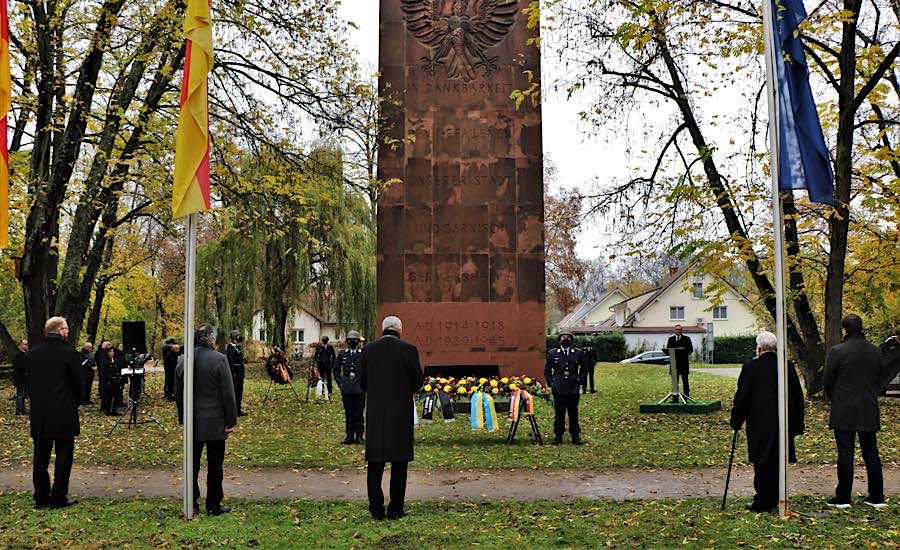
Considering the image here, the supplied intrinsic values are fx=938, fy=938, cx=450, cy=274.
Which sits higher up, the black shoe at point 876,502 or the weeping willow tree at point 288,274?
the weeping willow tree at point 288,274

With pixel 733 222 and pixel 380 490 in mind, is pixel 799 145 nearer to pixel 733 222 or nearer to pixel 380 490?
pixel 380 490

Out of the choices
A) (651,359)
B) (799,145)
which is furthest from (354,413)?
(651,359)

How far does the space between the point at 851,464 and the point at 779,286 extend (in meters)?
1.93

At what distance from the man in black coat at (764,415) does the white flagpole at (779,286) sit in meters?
0.13

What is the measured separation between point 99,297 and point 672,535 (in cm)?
3073

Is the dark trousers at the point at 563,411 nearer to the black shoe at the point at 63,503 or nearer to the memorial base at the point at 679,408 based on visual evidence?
the memorial base at the point at 679,408

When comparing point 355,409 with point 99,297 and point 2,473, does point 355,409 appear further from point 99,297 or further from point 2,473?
point 99,297

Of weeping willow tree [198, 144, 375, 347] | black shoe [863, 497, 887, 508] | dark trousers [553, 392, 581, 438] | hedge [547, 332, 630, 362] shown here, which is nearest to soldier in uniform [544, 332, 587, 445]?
dark trousers [553, 392, 581, 438]

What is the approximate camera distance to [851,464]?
886 centimetres

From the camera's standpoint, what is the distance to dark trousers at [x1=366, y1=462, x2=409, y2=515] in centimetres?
857

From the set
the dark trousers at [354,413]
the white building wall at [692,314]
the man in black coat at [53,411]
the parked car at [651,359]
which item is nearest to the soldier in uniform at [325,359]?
the dark trousers at [354,413]

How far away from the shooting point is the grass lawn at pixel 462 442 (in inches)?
494

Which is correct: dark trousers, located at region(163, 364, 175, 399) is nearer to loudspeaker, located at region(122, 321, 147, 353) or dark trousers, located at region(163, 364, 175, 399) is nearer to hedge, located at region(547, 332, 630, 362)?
loudspeaker, located at region(122, 321, 147, 353)

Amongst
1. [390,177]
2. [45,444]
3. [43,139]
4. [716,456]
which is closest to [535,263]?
[390,177]
